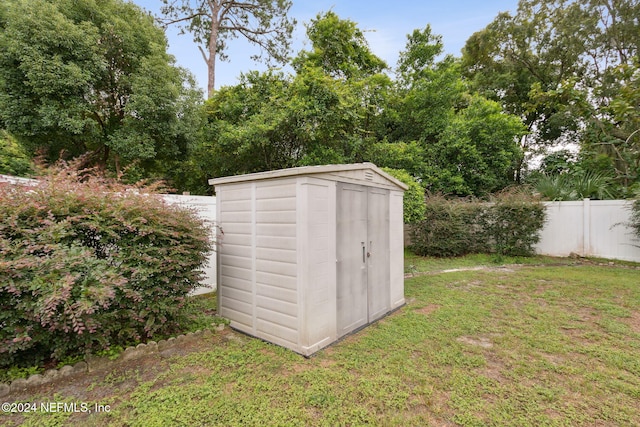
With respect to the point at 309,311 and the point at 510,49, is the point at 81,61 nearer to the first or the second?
the point at 309,311

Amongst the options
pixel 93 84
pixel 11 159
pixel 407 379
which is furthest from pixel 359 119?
pixel 11 159

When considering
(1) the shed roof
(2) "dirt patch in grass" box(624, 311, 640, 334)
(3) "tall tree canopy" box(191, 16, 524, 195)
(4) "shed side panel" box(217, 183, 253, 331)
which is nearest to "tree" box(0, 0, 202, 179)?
(3) "tall tree canopy" box(191, 16, 524, 195)

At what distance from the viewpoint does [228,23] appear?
11234 millimetres

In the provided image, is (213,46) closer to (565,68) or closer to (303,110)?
(303,110)

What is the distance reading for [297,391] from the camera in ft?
7.32

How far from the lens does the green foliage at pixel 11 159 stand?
9.03 metres

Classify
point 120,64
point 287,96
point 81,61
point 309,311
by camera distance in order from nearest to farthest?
point 309,311, point 81,61, point 120,64, point 287,96

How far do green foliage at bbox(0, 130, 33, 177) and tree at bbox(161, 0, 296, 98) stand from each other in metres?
6.29

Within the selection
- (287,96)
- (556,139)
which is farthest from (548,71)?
(287,96)

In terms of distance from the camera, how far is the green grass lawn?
196 centimetres

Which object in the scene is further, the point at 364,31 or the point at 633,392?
the point at 364,31

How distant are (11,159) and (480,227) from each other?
1501 cm

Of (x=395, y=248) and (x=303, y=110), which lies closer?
(x=395, y=248)

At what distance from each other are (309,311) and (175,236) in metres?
1.58
